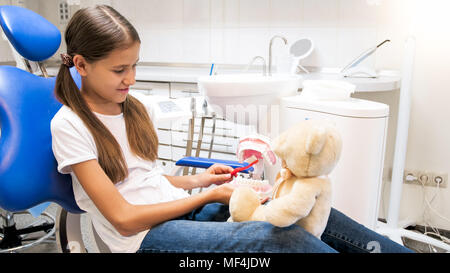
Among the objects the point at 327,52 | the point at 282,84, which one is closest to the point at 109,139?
the point at 282,84

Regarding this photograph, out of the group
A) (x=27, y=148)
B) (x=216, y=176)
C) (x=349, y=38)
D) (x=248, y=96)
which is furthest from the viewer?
(x=349, y=38)

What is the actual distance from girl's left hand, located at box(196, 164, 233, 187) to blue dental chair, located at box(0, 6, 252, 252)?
1.11 feet

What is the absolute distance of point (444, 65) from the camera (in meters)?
2.10

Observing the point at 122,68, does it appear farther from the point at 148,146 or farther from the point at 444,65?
the point at 444,65

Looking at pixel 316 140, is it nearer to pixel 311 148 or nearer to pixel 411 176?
pixel 311 148

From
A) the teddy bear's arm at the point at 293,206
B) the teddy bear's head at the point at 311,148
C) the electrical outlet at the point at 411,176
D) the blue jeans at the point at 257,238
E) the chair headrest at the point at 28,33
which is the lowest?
the electrical outlet at the point at 411,176

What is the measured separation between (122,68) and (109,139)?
183mm

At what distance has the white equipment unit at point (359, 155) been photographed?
1387 mm

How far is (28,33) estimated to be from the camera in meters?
1.03

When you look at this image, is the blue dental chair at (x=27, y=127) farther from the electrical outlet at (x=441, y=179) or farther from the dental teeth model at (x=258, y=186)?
the electrical outlet at (x=441, y=179)

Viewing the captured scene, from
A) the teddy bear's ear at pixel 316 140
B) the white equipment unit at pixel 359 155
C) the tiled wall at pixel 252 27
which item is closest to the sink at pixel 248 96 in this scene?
the white equipment unit at pixel 359 155

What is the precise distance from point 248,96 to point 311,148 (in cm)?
83

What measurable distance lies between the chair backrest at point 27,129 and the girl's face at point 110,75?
0.38 feet

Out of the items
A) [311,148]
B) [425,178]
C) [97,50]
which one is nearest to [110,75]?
[97,50]
